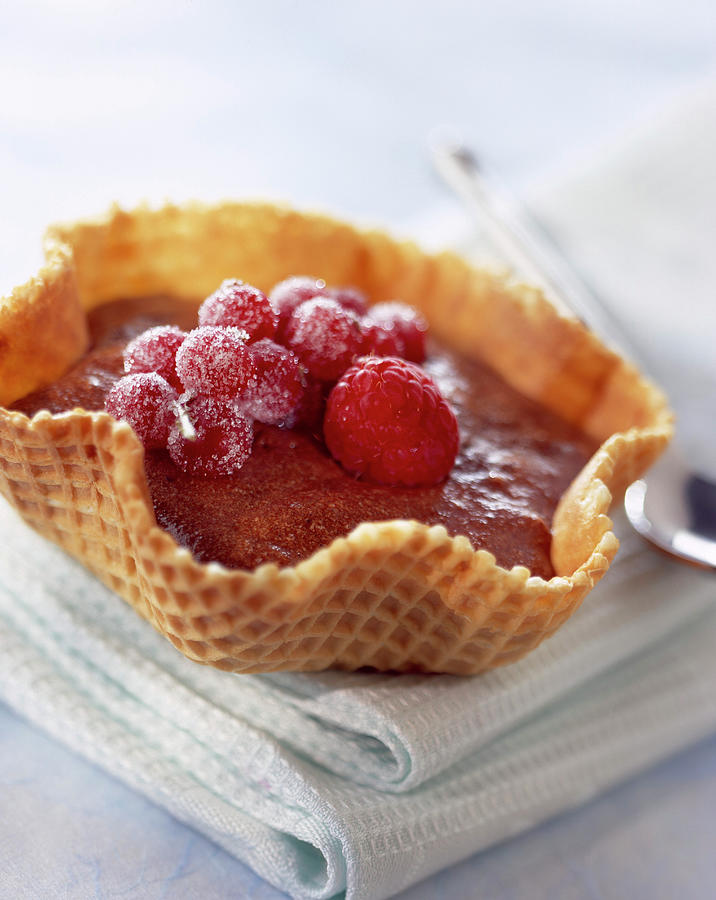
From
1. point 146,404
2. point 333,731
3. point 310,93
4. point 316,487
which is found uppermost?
point 310,93

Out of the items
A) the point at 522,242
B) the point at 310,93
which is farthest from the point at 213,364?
the point at 310,93

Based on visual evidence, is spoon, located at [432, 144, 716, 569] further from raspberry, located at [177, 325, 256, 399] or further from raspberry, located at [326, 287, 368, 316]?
raspberry, located at [177, 325, 256, 399]

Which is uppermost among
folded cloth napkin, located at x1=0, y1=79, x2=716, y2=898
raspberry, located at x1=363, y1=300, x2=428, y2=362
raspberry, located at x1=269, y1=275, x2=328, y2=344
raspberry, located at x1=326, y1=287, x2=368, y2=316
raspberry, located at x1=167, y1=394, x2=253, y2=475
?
raspberry, located at x1=269, y1=275, x2=328, y2=344

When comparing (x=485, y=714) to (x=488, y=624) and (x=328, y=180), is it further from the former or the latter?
(x=328, y=180)

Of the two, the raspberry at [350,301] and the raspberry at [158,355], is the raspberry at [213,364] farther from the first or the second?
the raspberry at [350,301]

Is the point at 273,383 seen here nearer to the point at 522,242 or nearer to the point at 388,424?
the point at 388,424

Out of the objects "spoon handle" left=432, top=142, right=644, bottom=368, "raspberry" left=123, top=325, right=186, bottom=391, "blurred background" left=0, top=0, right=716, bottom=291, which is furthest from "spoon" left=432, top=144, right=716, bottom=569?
"raspberry" left=123, top=325, right=186, bottom=391

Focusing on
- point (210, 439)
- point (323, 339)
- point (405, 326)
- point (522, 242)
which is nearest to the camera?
point (210, 439)

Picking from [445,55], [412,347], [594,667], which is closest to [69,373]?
[412,347]
